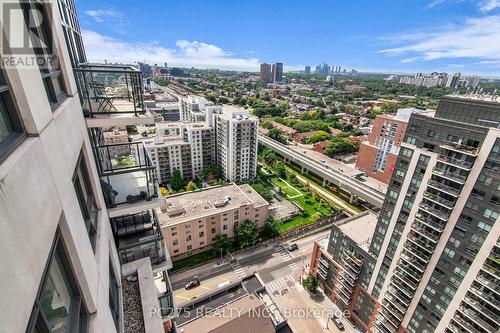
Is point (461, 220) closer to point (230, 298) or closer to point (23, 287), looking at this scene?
point (230, 298)

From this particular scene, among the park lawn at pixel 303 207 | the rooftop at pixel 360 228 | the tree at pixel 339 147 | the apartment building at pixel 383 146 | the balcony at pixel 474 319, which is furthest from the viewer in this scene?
the tree at pixel 339 147

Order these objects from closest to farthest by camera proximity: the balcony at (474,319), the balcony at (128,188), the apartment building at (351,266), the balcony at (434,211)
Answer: the balcony at (128,188), the balcony at (474,319), the balcony at (434,211), the apartment building at (351,266)

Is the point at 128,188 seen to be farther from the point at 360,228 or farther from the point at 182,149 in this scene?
the point at 182,149

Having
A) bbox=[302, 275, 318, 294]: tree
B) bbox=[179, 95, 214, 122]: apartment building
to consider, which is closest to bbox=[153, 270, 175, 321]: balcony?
bbox=[302, 275, 318, 294]: tree

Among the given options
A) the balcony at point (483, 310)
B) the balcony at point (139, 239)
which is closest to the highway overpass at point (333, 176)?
the balcony at point (483, 310)

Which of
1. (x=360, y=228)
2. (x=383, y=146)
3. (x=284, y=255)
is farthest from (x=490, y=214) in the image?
(x=383, y=146)

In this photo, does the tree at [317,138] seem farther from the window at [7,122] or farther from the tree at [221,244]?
the window at [7,122]
